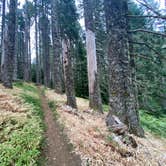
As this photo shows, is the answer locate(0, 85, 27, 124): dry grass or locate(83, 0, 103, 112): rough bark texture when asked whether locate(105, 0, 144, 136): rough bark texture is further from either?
locate(83, 0, 103, 112): rough bark texture

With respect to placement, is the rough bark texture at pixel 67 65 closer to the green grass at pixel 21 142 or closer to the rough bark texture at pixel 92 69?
the rough bark texture at pixel 92 69

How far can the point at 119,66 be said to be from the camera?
8352mm

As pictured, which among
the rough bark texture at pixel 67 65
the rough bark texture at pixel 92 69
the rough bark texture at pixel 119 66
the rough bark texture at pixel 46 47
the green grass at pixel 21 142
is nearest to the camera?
the green grass at pixel 21 142

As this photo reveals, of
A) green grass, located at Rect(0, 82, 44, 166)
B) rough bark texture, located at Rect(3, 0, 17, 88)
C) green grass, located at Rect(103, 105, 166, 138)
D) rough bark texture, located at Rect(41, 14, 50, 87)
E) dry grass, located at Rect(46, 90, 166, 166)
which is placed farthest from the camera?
rough bark texture, located at Rect(41, 14, 50, 87)

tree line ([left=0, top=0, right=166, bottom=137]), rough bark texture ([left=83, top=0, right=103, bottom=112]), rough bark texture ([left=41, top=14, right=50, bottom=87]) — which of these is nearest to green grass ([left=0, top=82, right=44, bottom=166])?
tree line ([left=0, top=0, right=166, bottom=137])

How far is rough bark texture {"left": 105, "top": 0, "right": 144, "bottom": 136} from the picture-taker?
8.34m

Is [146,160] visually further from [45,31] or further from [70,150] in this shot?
[45,31]

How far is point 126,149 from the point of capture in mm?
6535

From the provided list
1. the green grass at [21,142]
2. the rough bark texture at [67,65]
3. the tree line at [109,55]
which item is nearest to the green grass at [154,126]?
the tree line at [109,55]

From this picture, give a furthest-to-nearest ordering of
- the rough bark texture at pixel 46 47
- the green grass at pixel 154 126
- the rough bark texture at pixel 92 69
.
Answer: the rough bark texture at pixel 46 47 → the green grass at pixel 154 126 → the rough bark texture at pixel 92 69

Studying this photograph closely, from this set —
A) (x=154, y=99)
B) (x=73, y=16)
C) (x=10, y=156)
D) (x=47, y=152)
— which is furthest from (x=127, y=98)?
(x=73, y=16)

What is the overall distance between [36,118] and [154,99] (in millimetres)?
15099

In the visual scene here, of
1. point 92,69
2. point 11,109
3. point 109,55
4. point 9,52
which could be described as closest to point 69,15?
point 9,52

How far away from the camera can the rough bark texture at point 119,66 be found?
8.34 meters
